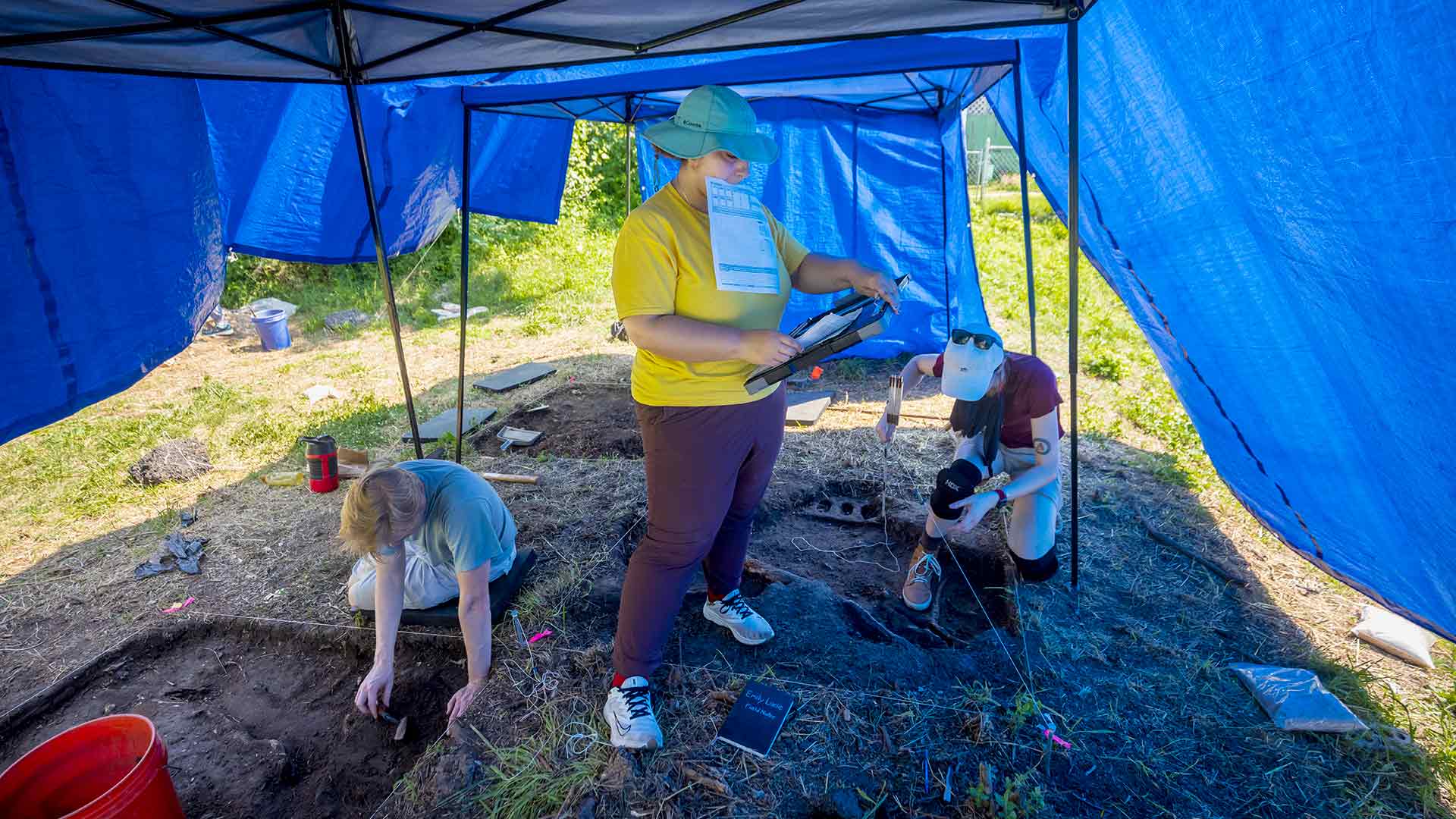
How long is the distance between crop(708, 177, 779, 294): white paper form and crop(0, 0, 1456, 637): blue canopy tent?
794 millimetres

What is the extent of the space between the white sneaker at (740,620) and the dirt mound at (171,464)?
12.1ft

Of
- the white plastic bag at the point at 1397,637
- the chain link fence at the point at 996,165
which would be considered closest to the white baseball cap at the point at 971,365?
the white plastic bag at the point at 1397,637

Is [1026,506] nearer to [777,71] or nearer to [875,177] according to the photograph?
[777,71]

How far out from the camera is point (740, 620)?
2.41 m

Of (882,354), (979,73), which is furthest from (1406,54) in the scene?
(882,354)

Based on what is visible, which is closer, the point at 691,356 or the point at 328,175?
the point at 691,356

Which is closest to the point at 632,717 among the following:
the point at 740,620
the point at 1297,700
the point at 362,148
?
the point at 740,620

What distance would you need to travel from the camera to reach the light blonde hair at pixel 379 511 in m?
1.90

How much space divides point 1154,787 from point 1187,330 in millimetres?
1407

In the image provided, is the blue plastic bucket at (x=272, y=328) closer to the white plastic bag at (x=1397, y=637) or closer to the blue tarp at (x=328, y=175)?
the blue tarp at (x=328, y=175)

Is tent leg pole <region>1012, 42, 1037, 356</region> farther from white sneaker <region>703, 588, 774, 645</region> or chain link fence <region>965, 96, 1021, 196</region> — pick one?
chain link fence <region>965, 96, 1021, 196</region>

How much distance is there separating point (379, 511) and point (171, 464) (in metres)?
3.32

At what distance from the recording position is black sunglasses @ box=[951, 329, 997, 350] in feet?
7.87

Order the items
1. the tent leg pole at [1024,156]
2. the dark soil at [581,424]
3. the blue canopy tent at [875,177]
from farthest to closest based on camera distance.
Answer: the blue canopy tent at [875,177]
the dark soil at [581,424]
the tent leg pole at [1024,156]
